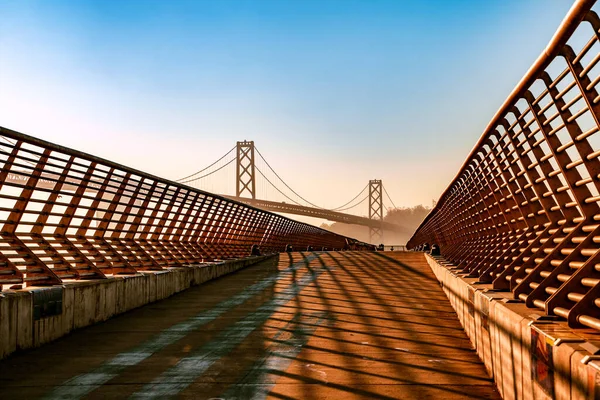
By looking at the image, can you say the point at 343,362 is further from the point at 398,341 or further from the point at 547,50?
the point at 547,50

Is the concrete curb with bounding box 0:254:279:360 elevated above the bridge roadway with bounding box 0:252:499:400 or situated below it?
above

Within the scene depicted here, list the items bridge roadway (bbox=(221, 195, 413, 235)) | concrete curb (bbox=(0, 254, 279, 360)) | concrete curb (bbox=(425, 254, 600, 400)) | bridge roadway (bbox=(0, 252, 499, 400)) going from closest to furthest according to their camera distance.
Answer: concrete curb (bbox=(425, 254, 600, 400)) < bridge roadway (bbox=(0, 252, 499, 400)) < concrete curb (bbox=(0, 254, 279, 360)) < bridge roadway (bbox=(221, 195, 413, 235))

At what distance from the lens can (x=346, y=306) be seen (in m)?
10.6

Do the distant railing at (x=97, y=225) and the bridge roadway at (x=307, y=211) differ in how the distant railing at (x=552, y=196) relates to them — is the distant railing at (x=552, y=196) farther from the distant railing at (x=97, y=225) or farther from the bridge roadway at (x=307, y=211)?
the bridge roadway at (x=307, y=211)

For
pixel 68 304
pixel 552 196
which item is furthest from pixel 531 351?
pixel 68 304

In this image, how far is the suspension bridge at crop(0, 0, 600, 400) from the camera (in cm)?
402

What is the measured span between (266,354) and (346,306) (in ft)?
13.3

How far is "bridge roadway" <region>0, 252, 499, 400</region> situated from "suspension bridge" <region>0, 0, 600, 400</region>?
0.09ft

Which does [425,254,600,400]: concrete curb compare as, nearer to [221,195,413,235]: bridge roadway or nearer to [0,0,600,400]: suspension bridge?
[0,0,600,400]: suspension bridge

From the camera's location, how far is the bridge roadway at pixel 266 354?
521cm

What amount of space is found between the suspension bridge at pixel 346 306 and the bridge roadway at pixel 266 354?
28 mm

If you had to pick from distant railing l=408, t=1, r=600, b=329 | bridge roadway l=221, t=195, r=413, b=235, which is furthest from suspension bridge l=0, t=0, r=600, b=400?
bridge roadway l=221, t=195, r=413, b=235

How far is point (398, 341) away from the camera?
7.31 metres

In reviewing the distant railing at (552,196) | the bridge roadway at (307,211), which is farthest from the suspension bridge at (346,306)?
the bridge roadway at (307,211)
